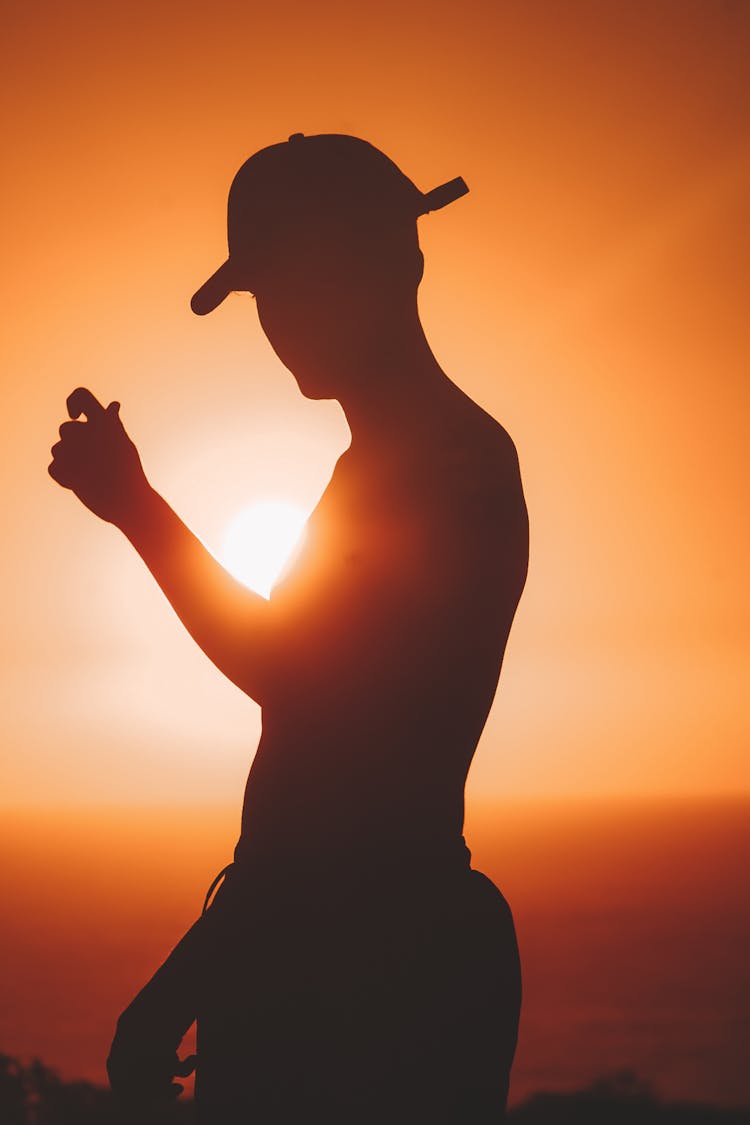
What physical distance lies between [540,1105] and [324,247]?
89.3m

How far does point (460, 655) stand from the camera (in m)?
2.62

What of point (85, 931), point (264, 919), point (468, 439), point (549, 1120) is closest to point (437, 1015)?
point (264, 919)

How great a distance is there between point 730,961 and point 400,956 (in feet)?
581

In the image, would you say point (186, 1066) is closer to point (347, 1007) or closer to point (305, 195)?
point (347, 1007)

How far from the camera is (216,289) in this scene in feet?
10.3

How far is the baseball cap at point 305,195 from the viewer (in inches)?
118

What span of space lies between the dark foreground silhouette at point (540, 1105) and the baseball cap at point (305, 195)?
Result: 32.4 meters

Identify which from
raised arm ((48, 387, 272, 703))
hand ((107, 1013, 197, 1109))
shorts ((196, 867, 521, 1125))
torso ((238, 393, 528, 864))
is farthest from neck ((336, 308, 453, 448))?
hand ((107, 1013, 197, 1109))

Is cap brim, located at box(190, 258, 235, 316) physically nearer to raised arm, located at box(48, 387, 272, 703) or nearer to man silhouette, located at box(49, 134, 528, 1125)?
raised arm, located at box(48, 387, 272, 703)

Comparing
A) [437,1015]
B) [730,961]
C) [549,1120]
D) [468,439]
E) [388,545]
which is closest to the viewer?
[437,1015]

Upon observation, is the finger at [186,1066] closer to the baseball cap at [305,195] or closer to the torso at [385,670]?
the torso at [385,670]

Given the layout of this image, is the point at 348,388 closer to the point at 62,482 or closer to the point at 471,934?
the point at 62,482

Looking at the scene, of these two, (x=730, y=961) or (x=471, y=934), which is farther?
(x=730, y=961)

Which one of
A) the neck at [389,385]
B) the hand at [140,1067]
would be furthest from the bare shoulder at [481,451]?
the hand at [140,1067]
